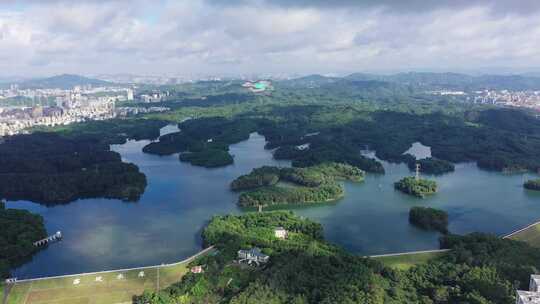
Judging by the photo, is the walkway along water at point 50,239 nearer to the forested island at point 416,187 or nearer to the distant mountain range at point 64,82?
the forested island at point 416,187

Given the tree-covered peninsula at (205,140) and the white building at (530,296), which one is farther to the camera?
the tree-covered peninsula at (205,140)

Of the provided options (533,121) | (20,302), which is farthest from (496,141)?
(20,302)

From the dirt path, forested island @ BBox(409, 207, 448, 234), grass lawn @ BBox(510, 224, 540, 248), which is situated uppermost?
forested island @ BBox(409, 207, 448, 234)

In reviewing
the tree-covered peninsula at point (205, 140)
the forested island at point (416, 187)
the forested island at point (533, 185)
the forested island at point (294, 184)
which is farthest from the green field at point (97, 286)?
the forested island at point (533, 185)

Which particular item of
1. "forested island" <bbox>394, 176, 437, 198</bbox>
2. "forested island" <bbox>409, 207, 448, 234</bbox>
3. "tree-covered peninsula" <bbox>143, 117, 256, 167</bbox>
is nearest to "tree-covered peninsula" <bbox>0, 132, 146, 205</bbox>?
"tree-covered peninsula" <bbox>143, 117, 256, 167</bbox>

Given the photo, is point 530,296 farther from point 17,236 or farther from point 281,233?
point 17,236

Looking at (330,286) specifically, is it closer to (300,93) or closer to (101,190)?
(101,190)

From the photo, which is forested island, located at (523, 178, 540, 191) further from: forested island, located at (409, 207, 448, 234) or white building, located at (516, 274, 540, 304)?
white building, located at (516, 274, 540, 304)
